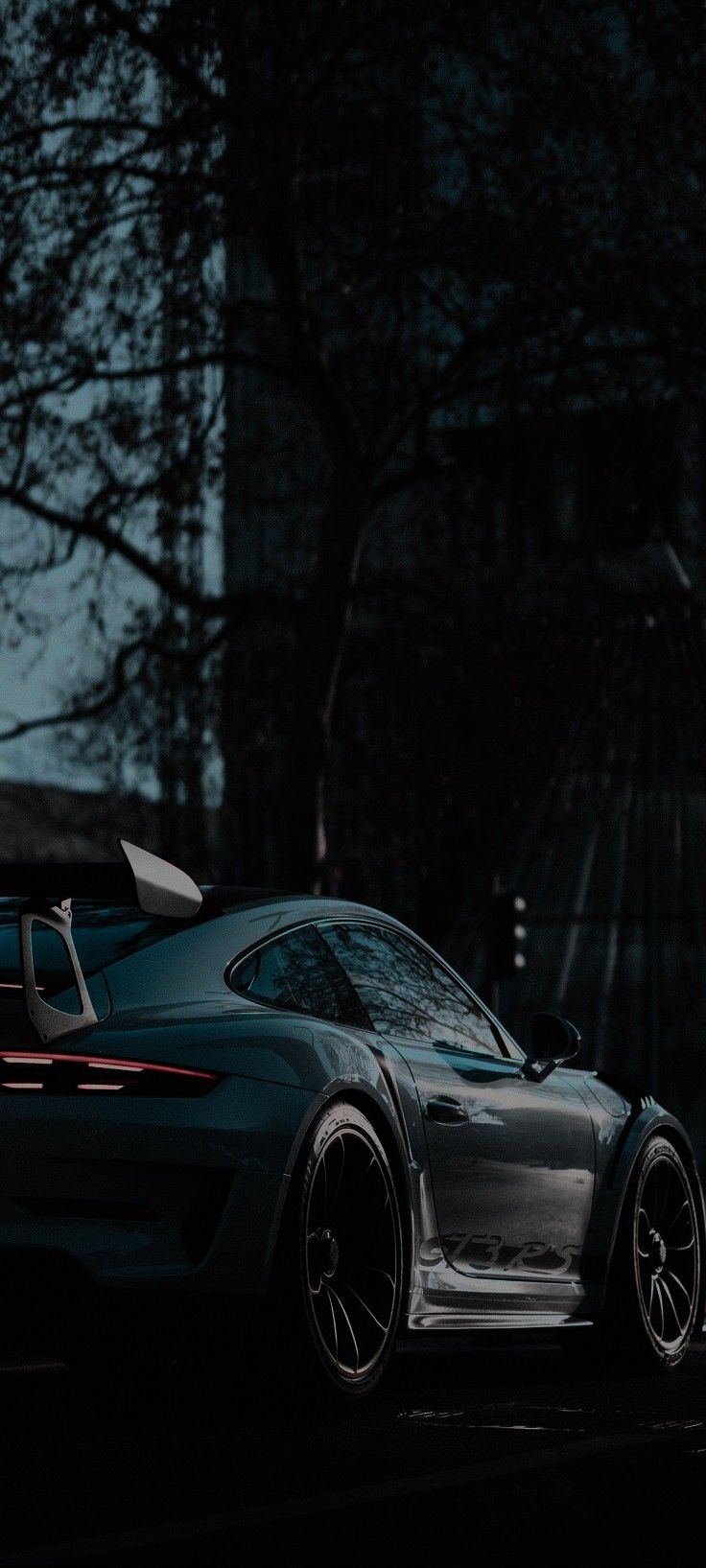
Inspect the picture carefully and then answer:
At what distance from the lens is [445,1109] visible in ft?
20.9

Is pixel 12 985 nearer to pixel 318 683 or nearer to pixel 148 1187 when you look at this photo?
pixel 148 1187

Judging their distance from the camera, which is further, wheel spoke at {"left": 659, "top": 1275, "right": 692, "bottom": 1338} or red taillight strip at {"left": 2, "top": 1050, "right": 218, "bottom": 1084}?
wheel spoke at {"left": 659, "top": 1275, "right": 692, "bottom": 1338}

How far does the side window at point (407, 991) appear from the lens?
6500 millimetres

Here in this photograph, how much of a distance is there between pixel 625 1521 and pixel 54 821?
1453 inches

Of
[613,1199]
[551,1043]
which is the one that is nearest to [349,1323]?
[551,1043]

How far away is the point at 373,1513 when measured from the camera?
428cm

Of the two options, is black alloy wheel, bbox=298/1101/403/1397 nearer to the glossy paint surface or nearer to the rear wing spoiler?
the glossy paint surface

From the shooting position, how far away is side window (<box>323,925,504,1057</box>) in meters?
6.50

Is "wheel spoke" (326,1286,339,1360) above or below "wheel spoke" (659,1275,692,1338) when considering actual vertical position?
above

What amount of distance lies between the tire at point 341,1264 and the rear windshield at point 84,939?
61 cm

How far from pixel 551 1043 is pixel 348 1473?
8.62ft

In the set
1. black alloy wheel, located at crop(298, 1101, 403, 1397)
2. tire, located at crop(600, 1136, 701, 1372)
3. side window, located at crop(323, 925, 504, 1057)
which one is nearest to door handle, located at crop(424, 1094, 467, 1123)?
side window, located at crop(323, 925, 504, 1057)

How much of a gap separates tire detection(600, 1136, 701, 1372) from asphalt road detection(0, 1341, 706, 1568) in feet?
1.86

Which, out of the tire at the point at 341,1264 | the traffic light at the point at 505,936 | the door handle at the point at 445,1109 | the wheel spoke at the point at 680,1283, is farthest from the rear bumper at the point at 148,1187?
the traffic light at the point at 505,936
